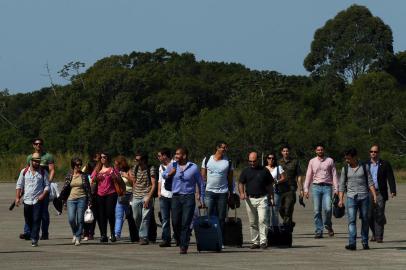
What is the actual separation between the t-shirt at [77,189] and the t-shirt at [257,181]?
3123mm

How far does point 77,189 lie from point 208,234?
336 cm

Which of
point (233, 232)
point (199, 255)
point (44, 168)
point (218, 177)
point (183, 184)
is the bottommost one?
point (199, 255)

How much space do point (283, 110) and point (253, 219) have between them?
59997mm

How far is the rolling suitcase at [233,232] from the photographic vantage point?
20219 mm

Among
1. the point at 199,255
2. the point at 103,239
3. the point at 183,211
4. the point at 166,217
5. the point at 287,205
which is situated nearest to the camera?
the point at 199,255

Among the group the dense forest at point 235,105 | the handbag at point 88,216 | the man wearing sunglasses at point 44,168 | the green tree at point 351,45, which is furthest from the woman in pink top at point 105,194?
the green tree at point 351,45

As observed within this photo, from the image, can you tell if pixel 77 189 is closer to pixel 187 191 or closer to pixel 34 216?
pixel 34 216

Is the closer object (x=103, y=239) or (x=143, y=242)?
(x=143, y=242)

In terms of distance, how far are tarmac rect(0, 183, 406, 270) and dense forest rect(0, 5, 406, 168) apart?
52.6 meters

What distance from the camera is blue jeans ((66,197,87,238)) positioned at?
70.4 ft

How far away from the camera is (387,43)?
114562 millimetres

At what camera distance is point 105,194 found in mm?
21859

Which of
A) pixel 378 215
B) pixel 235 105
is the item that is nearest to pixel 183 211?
pixel 378 215

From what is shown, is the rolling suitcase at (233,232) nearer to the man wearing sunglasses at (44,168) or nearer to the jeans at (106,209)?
the jeans at (106,209)
